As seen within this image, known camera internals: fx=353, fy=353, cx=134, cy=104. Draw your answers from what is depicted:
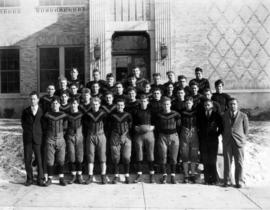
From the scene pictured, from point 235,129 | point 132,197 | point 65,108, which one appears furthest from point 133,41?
point 132,197

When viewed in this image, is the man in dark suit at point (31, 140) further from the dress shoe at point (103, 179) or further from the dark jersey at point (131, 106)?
the dark jersey at point (131, 106)

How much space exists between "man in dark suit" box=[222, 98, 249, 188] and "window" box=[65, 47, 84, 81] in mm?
9361

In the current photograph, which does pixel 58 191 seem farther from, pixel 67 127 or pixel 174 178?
pixel 174 178

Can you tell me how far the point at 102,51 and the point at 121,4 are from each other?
1.94m

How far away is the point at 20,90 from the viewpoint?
15.6 meters

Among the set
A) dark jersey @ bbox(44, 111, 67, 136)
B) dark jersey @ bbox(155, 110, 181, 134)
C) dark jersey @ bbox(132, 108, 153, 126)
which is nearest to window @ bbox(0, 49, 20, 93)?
dark jersey @ bbox(44, 111, 67, 136)

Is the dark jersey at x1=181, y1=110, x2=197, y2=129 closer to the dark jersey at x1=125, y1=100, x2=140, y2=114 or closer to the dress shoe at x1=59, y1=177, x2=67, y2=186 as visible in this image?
the dark jersey at x1=125, y1=100, x2=140, y2=114

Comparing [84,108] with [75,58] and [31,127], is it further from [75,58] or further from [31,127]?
[75,58]

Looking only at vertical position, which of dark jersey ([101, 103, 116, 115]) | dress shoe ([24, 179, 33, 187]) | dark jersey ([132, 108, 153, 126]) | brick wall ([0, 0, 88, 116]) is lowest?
dress shoe ([24, 179, 33, 187])

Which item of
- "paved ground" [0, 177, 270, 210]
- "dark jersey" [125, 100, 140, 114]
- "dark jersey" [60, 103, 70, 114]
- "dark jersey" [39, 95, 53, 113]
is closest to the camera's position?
"paved ground" [0, 177, 270, 210]

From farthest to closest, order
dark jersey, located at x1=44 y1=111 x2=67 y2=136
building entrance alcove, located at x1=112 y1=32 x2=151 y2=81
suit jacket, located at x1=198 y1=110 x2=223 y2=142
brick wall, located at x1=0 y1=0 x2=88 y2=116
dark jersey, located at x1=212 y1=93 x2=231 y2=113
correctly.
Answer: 1. brick wall, located at x1=0 y1=0 x2=88 y2=116
2. building entrance alcove, located at x1=112 y1=32 x2=151 y2=81
3. dark jersey, located at x1=212 y1=93 x2=231 y2=113
4. suit jacket, located at x1=198 y1=110 x2=223 y2=142
5. dark jersey, located at x1=44 y1=111 x2=67 y2=136

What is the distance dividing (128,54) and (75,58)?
104 inches

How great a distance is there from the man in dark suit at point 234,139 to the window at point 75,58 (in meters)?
9.36

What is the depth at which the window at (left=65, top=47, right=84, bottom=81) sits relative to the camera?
50.9 ft
